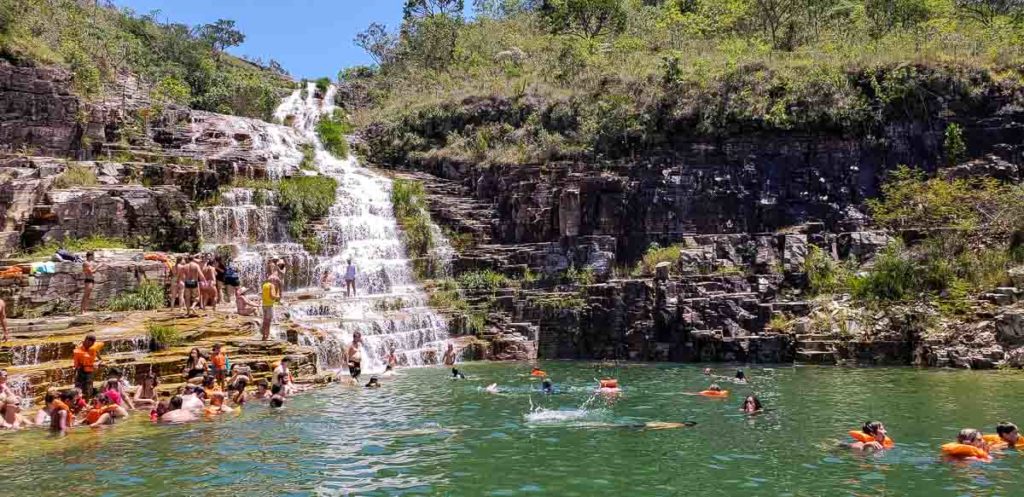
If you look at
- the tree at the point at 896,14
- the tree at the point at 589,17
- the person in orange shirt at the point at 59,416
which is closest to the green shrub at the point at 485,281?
the person in orange shirt at the point at 59,416

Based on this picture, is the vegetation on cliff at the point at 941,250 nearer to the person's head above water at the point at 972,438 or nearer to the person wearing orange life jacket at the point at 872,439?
the person's head above water at the point at 972,438

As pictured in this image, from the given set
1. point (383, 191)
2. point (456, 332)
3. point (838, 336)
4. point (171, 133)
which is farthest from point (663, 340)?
point (171, 133)

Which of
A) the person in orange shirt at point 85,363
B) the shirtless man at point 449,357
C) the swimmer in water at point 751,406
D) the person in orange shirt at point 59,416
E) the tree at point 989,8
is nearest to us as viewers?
the person in orange shirt at point 59,416

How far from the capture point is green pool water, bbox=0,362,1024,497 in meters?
9.99

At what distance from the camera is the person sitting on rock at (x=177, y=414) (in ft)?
48.2

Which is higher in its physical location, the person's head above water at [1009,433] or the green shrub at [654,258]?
the green shrub at [654,258]

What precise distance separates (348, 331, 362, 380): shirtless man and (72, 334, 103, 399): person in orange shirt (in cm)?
686

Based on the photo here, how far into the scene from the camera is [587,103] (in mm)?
39875

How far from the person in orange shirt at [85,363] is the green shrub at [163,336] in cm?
267

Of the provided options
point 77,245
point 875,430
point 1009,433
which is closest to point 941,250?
point 1009,433

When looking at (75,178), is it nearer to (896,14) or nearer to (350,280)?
(350,280)

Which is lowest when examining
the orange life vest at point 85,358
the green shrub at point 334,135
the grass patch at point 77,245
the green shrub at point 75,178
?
the orange life vest at point 85,358

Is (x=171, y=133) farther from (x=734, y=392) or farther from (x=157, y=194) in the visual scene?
(x=734, y=392)

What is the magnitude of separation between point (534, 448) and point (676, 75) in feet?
95.6
